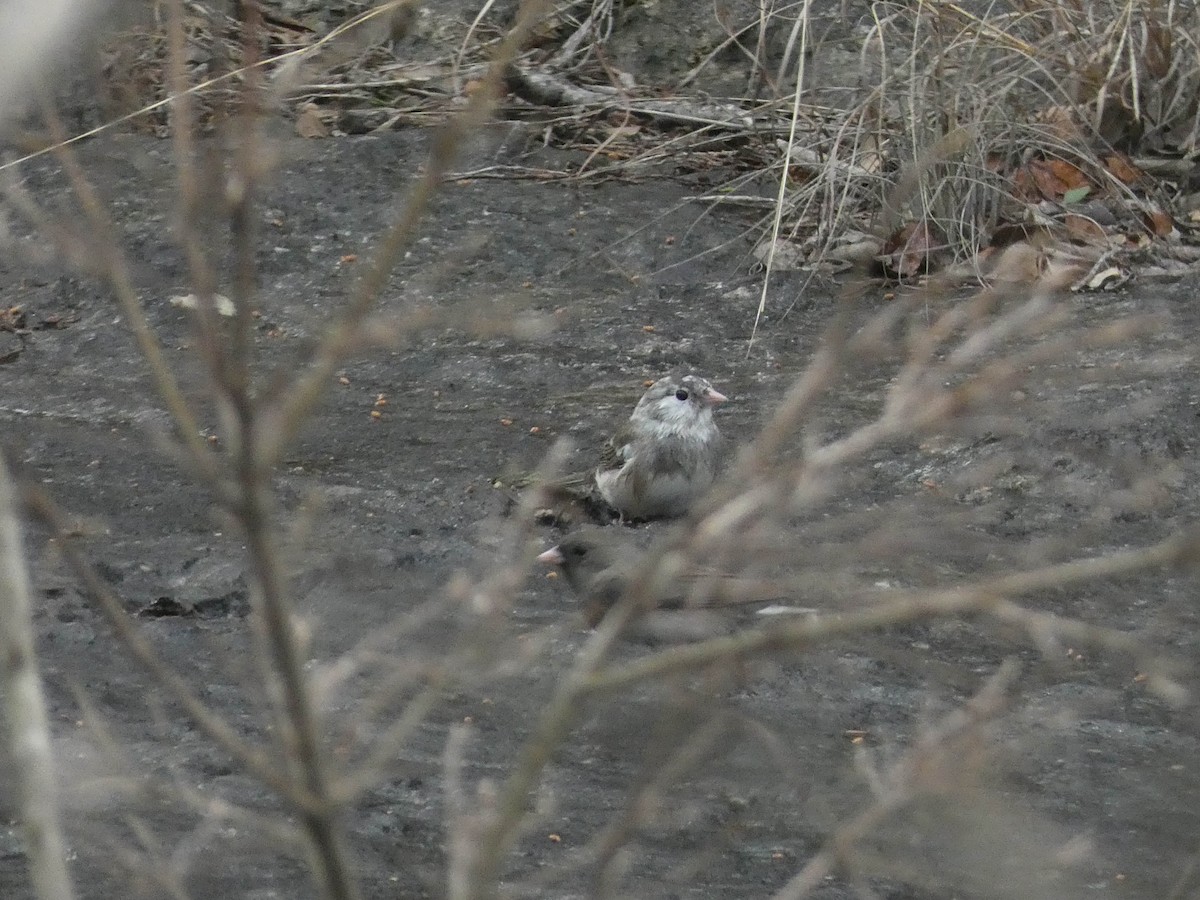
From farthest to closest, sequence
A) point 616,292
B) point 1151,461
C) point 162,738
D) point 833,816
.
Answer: point 616,292 → point 1151,461 → point 162,738 → point 833,816

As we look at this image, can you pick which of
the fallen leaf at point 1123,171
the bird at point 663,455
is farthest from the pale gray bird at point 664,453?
the fallen leaf at point 1123,171

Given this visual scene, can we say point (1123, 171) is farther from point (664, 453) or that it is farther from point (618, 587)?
point (618, 587)

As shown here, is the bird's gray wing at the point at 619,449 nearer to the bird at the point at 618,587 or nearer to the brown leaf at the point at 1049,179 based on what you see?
the bird at the point at 618,587

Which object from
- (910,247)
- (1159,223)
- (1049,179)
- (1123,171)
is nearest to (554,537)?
(910,247)

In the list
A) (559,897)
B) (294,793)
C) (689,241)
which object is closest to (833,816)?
(559,897)

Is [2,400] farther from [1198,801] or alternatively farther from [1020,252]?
[1198,801]

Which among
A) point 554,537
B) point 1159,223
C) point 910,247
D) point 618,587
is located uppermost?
point 618,587

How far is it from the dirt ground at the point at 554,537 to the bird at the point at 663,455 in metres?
0.15

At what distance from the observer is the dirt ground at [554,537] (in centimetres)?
330

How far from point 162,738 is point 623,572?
1.32 metres

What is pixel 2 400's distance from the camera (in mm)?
7234

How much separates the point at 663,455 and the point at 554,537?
0.48m

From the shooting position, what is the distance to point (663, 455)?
19.7 ft

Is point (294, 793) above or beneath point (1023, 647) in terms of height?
above
